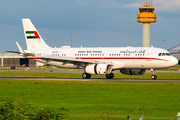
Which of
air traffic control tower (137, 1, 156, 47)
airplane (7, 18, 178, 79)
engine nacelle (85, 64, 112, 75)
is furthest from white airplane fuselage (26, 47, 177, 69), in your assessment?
air traffic control tower (137, 1, 156, 47)

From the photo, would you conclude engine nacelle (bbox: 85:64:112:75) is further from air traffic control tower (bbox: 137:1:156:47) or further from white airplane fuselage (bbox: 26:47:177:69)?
air traffic control tower (bbox: 137:1:156:47)

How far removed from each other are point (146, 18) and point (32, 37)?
92436 mm

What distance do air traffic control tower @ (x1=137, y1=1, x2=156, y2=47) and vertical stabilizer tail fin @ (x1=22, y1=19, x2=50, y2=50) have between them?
291ft

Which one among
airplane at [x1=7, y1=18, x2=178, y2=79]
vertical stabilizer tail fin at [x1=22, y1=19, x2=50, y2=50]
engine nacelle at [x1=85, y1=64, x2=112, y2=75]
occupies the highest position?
vertical stabilizer tail fin at [x1=22, y1=19, x2=50, y2=50]

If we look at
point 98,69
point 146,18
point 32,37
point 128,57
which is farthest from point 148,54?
point 146,18

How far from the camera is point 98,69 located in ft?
140

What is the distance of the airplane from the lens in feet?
141

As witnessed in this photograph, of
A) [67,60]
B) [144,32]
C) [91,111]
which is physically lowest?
[91,111]

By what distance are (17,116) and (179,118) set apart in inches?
194

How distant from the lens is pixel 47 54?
5094cm

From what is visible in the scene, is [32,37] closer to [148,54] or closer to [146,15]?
[148,54]

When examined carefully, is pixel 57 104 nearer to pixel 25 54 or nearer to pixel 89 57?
pixel 89 57

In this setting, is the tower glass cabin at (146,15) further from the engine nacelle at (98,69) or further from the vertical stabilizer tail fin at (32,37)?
the engine nacelle at (98,69)

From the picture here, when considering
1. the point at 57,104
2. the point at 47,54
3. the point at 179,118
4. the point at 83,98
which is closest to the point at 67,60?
the point at 47,54
